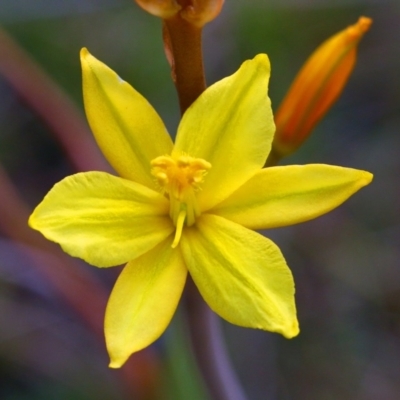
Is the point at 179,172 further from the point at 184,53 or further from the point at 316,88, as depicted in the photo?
the point at 316,88

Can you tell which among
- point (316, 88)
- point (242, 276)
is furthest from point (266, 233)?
point (242, 276)

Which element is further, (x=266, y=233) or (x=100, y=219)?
(x=266, y=233)

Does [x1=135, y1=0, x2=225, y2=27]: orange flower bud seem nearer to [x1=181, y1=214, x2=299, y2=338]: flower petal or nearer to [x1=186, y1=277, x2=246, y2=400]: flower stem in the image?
[x1=181, y1=214, x2=299, y2=338]: flower petal

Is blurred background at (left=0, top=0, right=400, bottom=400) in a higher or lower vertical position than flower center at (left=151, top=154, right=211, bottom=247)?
lower

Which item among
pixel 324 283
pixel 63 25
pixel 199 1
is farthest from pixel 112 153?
pixel 63 25

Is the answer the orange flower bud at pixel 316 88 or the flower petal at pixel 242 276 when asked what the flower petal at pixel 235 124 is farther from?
the orange flower bud at pixel 316 88

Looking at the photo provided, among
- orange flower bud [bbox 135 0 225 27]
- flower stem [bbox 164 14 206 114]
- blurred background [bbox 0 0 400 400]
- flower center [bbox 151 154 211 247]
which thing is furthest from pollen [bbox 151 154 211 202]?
blurred background [bbox 0 0 400 400]

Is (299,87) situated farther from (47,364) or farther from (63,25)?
→ (63,25)
